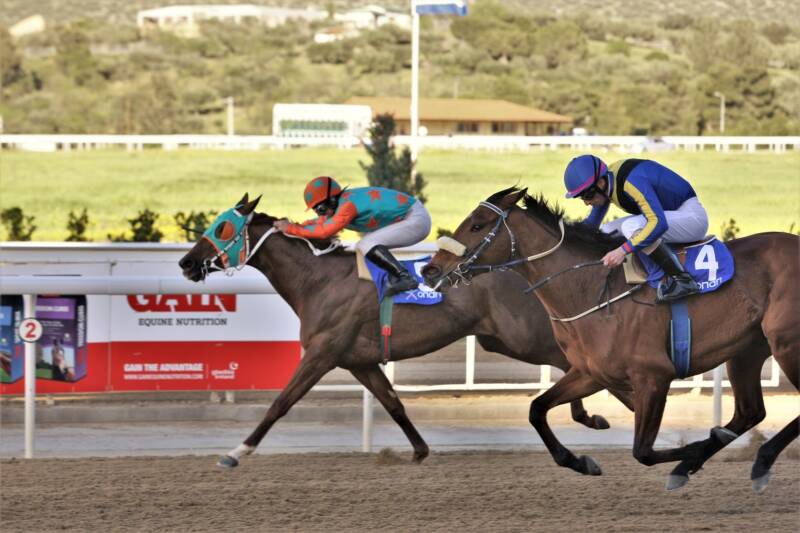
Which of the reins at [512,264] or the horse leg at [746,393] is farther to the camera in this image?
the horse leg at [746,393]

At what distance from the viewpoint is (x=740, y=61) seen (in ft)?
130

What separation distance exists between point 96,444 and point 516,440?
2.73 meters

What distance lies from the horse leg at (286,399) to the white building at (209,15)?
68.3 meters

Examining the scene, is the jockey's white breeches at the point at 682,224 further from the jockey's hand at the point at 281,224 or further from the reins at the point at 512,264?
the jockey's hand at the point at 281,224

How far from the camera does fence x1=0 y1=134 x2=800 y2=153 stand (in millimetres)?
23859

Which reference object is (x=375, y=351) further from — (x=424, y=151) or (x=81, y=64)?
(x=81, y=64)

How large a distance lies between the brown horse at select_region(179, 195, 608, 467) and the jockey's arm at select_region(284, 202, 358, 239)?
0.62ft

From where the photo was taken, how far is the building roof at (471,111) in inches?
1629

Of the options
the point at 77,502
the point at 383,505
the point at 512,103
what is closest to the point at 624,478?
the point at 383,505

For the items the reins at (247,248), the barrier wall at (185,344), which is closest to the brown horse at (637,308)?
the reins at (247,248)

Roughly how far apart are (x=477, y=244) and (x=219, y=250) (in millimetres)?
1906

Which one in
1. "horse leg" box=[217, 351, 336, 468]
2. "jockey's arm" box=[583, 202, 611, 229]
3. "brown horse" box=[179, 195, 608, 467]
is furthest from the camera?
"brown horse" box=[179, 195, 608, 467]

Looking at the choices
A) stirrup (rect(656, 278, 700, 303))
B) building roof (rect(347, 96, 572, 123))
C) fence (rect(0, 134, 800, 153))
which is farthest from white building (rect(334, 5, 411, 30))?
stirrup (rect(656, 278, 700, 303))

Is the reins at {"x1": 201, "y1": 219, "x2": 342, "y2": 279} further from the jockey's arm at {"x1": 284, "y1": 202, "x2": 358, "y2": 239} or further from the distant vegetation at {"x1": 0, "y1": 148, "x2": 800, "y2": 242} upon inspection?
the distant vegetation at {"x1": 0, "y1": 148, "x2": 800, "y2": 242}
